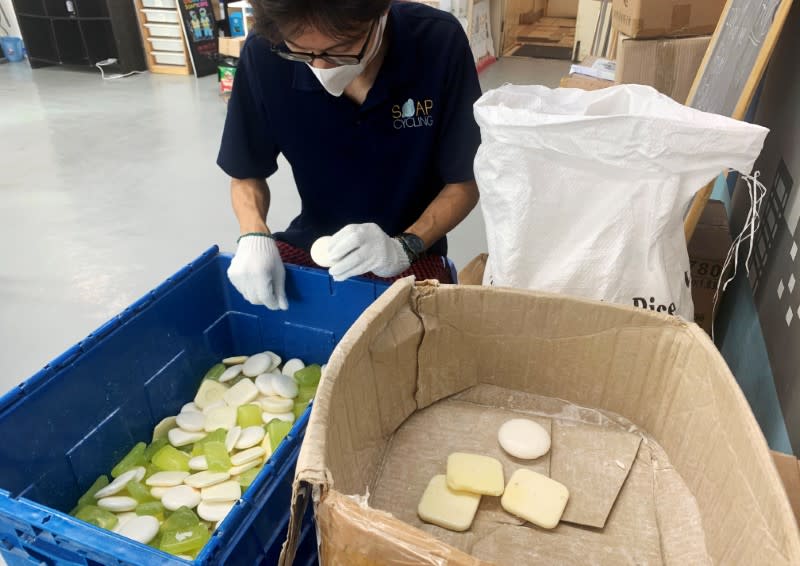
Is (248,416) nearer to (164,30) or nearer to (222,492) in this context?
(222,492)

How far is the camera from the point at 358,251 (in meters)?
1.01

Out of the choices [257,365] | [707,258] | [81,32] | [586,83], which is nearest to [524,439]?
[257,365]

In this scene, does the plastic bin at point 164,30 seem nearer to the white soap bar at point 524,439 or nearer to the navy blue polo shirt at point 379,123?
the navy blue polo shirt at point 379,123

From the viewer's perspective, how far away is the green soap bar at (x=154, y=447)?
1011mm

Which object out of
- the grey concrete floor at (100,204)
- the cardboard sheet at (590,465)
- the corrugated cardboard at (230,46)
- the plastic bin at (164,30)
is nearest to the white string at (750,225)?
the cardboard sheet at (590,465)

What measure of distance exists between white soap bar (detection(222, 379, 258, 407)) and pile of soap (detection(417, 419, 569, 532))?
0.47 metres

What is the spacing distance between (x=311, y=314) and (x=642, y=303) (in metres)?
0.60

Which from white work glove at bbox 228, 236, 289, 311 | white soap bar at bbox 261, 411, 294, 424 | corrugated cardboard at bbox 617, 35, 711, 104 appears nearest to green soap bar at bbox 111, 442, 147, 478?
white soap bar at bbox 261, 411, 294, 424

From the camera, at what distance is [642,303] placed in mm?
867

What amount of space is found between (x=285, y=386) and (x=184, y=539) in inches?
13.8

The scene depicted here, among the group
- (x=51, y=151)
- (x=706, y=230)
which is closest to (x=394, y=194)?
(x=706, y=230)

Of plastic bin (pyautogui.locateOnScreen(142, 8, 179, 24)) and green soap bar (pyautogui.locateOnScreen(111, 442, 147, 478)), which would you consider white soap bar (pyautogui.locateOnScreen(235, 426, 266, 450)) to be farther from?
plastic bin (pyautogui.locateOnScreen(142, 8, 179, 24))

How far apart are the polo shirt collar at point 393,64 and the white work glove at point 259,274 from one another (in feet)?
1.07

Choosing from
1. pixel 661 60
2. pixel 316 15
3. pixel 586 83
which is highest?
pixel 316 15
